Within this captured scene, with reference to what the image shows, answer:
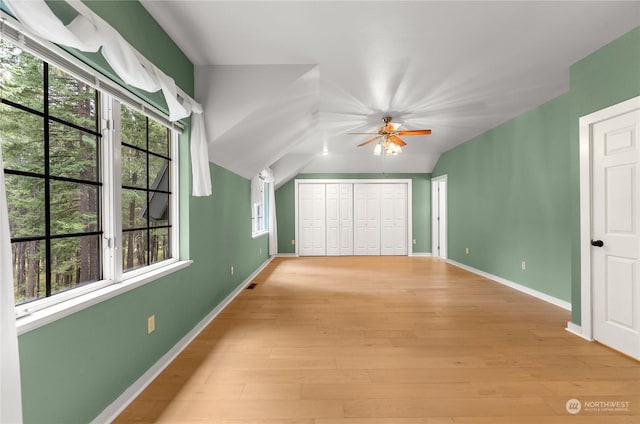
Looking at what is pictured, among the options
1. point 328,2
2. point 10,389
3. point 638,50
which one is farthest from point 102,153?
point 638,50

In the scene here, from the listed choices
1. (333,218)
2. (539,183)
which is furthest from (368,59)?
(333,218)

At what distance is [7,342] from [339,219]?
6.84m

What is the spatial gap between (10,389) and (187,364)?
1.34 m

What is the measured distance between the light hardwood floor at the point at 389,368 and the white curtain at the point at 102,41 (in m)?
1.50

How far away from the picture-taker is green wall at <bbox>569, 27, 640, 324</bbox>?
225 cm

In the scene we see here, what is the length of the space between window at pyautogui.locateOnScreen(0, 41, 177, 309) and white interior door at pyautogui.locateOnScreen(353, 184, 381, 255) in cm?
580

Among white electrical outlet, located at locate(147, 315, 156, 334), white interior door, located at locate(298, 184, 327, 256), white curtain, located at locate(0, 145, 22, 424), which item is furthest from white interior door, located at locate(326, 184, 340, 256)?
white curtain, located at locate(0, 145, 22, 424)

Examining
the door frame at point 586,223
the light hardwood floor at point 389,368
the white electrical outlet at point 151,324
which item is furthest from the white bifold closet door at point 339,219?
the white electrical outlet at point 151,324

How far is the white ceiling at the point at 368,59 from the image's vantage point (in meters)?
2.05

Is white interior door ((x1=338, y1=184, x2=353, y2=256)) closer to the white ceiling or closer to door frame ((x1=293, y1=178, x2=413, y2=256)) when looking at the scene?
door frame ((x1=293, y1=178, x2=413, y2=256))

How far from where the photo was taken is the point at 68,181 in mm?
1488

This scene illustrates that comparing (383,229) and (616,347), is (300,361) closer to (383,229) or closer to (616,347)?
(616,347)

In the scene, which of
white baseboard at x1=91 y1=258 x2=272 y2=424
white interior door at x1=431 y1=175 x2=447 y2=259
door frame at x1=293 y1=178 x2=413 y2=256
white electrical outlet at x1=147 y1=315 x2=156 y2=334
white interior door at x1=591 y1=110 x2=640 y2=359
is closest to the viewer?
white baseboard at x1=91 y1=258 x2=272 y2=424

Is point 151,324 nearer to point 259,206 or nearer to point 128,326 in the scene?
point 128,326
